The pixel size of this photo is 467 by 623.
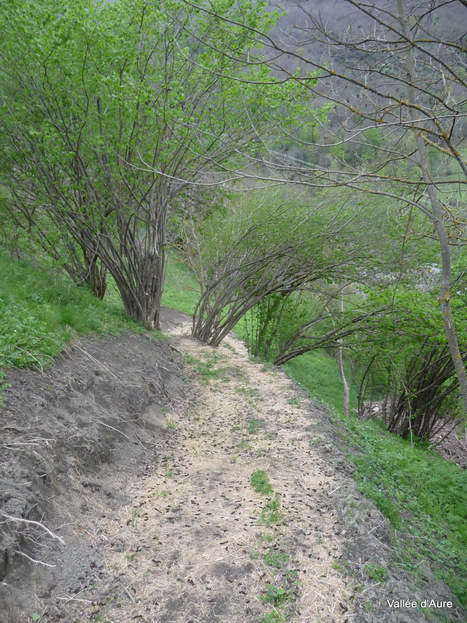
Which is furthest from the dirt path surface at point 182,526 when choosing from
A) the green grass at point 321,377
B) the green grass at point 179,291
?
the green grass at point 179,291

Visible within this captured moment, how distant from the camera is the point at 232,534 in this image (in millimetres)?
2953

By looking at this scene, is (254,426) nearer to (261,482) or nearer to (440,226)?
(261,482)

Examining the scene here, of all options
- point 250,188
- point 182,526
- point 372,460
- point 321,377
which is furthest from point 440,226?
point 321,377

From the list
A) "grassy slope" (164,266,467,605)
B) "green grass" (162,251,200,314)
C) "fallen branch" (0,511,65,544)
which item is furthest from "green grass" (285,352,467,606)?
"green grass" (162,251,200,314)

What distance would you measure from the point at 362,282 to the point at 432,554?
6316 mm

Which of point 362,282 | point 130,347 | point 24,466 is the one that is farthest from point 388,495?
point 362,282

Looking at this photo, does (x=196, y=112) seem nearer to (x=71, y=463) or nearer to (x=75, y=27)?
(x=75, y=27)

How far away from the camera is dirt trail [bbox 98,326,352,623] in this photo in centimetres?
240

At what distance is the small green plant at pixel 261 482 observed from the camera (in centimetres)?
353

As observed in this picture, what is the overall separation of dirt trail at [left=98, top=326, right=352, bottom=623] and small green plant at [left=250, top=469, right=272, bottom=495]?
0.06 m

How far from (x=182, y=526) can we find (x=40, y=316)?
2.89 meters

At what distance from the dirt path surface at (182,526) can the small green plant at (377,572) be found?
0.01m

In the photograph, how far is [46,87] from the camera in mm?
5910

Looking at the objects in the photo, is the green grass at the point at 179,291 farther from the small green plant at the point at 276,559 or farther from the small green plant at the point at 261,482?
the small green plant at the point at 276,559
